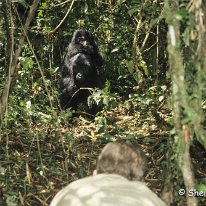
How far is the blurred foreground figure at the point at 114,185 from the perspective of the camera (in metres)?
2.07

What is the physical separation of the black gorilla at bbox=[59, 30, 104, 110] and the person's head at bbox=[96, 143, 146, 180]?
385cm

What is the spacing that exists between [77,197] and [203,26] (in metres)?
1.05

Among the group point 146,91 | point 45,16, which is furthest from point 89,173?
point 45,16

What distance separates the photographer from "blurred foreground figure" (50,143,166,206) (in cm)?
207

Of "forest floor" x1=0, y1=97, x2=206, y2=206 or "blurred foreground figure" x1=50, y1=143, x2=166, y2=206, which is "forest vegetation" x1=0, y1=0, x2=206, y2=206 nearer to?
"forest floor" x1=0, y1=97, x2=206, y2=206

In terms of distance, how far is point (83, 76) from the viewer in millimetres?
6426

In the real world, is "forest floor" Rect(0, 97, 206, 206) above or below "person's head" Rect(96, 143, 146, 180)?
below

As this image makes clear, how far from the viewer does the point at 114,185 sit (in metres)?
2.19

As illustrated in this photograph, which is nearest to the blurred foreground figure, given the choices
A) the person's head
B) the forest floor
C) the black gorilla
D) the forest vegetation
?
the person's head

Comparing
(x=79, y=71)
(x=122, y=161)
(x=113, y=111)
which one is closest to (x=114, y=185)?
(x=122, y=161)

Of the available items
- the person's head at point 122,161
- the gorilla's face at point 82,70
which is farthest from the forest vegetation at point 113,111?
the gorilla's face at point 82,70

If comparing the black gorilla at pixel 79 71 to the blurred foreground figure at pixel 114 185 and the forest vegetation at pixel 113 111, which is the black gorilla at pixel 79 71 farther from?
the blurred foreground figure at pixel 114 185

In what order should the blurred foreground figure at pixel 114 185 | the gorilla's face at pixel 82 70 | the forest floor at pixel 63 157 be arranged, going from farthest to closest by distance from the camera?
the gorilla's face at pixel 82 70, the forest floor at pixel 63 157, the blurred foreground figure at pixel 114 185

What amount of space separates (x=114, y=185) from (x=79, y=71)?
4.38m
